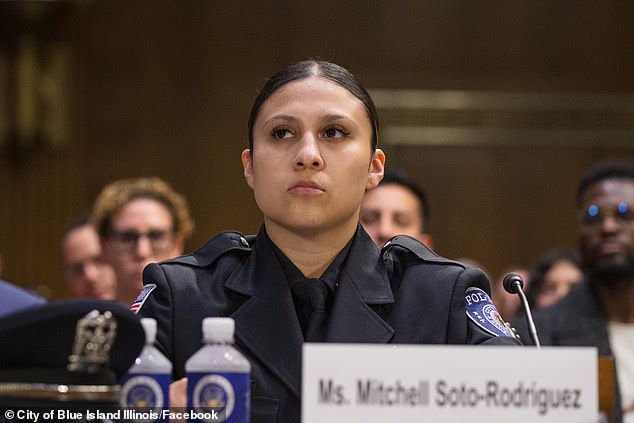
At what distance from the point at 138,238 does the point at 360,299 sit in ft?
7.28

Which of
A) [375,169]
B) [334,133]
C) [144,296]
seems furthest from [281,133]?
[144,296]

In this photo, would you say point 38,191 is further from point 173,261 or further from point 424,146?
point 173,261

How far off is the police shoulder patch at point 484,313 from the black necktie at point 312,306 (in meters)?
0.30

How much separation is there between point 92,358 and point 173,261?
78 cm

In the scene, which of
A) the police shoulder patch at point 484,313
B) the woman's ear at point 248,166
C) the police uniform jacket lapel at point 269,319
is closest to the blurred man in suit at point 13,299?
the woman's ear at point 248,166

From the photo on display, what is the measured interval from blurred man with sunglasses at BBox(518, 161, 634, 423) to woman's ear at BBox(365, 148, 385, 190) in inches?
75.3

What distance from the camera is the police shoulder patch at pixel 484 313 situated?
215 cm

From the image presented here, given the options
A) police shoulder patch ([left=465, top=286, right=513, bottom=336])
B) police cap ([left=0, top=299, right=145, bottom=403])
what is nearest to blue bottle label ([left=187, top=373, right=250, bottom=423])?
police cap ([left=0, top=299, right=145, bottom=403])

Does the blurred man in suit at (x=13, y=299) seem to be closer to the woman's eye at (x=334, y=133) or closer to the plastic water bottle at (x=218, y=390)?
the woman's eye at (x=334, y=133)

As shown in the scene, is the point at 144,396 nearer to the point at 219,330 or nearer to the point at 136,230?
the point at 219,330

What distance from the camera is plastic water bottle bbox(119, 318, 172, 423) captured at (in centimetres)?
162

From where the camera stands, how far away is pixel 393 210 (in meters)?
4.34

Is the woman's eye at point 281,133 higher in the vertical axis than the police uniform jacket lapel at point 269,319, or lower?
Answer: higher

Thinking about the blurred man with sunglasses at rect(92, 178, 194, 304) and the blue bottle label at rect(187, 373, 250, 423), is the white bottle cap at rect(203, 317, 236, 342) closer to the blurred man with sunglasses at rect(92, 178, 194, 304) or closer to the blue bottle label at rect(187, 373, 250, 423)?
the blue bottle label at rect(187, 373, 250, 423)
